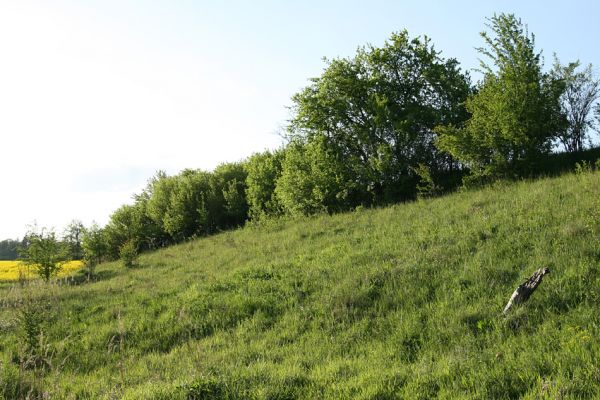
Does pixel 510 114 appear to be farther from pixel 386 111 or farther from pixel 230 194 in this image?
pixel 230 194

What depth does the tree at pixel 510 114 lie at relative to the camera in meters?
17.5

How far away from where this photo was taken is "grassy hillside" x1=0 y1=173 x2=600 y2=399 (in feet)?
17.9

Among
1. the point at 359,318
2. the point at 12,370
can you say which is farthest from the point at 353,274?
the point at 12,370

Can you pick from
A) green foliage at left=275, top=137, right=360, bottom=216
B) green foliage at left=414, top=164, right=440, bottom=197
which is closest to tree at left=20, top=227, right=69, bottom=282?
green foliage at left=275, top=137, right=360, bottom=216

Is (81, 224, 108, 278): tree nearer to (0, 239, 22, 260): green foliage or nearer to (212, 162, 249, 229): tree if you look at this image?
(212, 162, 249, 229): tree

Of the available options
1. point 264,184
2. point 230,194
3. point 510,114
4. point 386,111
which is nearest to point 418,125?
point 386,111

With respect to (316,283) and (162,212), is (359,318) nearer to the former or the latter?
(316,283)

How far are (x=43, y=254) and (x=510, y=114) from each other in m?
22.5

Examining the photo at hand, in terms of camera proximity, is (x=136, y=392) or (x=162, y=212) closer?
(x=136, y=392)

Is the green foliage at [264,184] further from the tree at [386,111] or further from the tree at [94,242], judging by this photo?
the tree at [94,242]

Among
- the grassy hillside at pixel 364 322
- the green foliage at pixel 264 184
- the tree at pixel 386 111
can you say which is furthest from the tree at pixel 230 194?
the grassy hillside at pixel 364 322

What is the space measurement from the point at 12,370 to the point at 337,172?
764 inches

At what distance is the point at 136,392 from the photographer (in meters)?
5.70

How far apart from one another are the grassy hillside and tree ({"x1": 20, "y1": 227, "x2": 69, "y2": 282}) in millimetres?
8165
